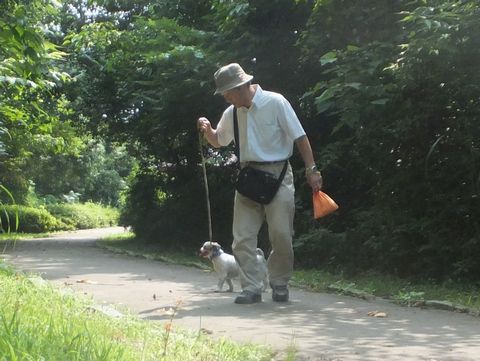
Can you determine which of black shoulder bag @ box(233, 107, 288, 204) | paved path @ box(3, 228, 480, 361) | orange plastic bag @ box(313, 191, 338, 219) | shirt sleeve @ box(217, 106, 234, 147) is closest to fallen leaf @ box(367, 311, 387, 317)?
paved path @ box(3, 228, 480, 361)

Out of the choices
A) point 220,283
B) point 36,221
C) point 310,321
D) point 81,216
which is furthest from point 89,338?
point 81,216

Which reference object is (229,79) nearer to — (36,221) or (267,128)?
(267,128)

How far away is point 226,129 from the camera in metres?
6.97

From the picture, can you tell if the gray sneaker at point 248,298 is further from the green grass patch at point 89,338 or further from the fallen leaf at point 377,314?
the green grass patch at point 89,338

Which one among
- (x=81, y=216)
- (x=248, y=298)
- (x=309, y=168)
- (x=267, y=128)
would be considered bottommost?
(x=248, y=298)

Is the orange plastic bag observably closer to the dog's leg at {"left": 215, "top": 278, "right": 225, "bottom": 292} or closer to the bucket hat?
the bucket hat

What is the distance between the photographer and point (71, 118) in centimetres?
2117

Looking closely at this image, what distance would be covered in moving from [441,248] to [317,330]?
350 centimetres

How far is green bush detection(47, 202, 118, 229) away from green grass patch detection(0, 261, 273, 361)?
1298 inches

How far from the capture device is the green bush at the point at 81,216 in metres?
39.9

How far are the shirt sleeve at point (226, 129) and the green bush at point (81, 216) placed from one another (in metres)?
31.9

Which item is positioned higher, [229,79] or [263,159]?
[229,79]

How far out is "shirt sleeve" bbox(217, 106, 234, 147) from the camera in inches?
272

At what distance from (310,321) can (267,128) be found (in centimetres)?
178
